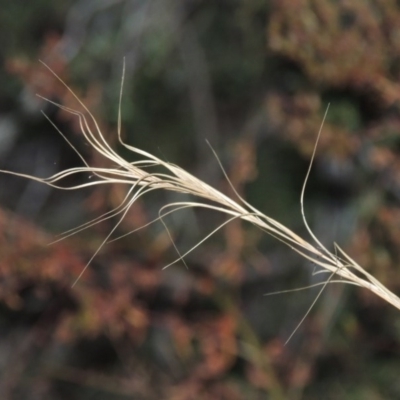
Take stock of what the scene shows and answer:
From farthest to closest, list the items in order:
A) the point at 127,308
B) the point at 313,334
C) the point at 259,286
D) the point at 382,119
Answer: the point at 259,286
the point at 313,334
the point at 127,308
the point at 382,119

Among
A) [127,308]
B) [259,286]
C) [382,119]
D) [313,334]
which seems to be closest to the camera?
[382,119]

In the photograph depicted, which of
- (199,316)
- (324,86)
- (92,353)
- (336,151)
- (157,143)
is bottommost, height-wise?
(92,353)

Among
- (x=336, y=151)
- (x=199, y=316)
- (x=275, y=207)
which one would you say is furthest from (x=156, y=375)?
(x=336, y=151)

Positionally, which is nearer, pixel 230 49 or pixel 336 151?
pixel 336 151

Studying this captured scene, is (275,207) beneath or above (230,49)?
beneath

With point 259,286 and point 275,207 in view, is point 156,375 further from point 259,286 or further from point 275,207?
point 275,207

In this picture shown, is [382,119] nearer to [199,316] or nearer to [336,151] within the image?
[336,151]
